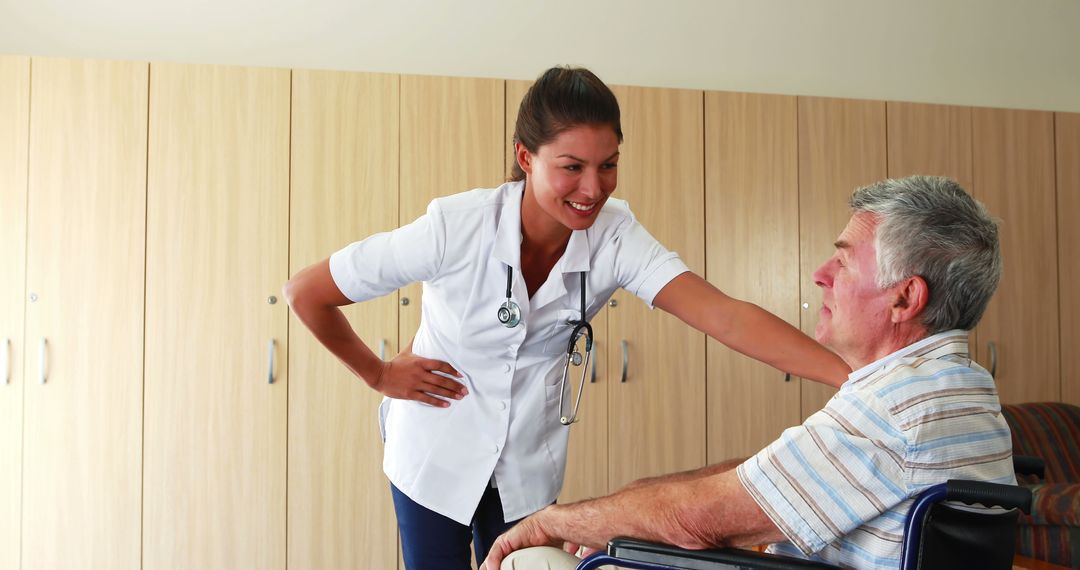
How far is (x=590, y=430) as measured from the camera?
338 centimetres

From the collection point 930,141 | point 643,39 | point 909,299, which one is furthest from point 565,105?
point 930,141

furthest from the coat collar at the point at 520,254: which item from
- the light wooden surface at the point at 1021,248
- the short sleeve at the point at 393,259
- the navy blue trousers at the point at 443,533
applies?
the light wooden surface at the point at 1021,248

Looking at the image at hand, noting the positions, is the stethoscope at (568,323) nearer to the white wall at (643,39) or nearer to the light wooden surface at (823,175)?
the light wooden surface at (823,175)

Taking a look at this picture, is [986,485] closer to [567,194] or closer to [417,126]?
[567,194]

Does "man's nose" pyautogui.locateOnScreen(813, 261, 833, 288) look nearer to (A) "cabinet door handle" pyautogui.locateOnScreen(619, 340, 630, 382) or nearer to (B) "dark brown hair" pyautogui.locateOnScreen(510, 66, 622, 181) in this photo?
(B) "dark brown hair" pyautogui.locateOnScreen(510, 66, 622, 181)

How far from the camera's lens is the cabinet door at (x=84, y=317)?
3.01m

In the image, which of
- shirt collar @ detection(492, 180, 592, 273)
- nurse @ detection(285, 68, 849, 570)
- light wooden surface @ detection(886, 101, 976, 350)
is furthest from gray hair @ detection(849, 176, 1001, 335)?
light wooden surface @ detection(886, 101, 976, 350)

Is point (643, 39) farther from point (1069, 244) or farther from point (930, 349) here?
point (930, 349)

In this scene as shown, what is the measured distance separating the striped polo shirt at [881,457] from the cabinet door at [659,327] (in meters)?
2.27

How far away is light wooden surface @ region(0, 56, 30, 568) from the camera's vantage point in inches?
118

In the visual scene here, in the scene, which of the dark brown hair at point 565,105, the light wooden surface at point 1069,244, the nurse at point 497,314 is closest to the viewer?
the dark brown hair at point 565,105

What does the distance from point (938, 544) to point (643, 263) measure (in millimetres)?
755

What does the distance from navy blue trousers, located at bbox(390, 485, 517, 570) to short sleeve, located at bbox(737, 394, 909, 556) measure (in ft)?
2.27

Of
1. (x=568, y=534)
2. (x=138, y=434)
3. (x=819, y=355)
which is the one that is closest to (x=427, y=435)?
(x=568, y=534)
